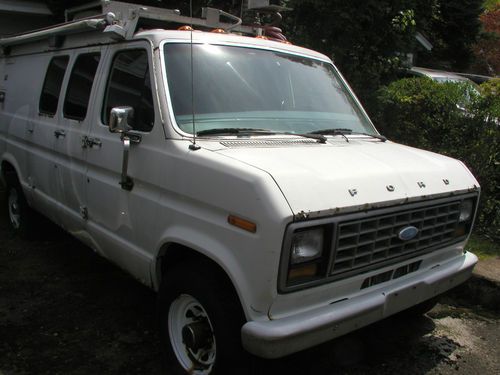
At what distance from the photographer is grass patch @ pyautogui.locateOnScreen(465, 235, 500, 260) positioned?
4.93 meters

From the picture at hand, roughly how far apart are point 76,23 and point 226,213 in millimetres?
2399

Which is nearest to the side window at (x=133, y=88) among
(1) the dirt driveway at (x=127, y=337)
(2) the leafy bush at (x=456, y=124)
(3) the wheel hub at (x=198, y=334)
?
(3) the wheel hub at (x=198, y=334)

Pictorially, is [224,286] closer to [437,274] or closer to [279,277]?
[279,277]

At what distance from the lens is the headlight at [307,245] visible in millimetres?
2357

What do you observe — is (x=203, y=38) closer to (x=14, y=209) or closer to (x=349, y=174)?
(x=349, y=174)

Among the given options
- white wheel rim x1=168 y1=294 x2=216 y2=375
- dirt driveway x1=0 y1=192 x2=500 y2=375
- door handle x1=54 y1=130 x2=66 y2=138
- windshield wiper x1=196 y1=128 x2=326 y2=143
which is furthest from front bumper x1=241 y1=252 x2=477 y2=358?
door handle x1=54 y1=130 x2=66 y2=138

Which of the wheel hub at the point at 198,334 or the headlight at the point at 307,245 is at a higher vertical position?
the headlight at the point at 307,245

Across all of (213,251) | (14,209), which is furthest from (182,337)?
(14,209)

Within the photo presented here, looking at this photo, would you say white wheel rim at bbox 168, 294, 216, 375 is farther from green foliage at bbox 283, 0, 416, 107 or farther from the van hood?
green foliage at bbox 283, 0, 416, 107

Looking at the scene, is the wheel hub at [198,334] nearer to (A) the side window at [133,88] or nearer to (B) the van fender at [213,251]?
(B) the van fender at [213,251]

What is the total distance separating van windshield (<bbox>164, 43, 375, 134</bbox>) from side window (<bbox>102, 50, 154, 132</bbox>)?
20 centimetres

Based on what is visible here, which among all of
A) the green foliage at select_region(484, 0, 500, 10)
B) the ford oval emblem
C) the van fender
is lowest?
the van fender

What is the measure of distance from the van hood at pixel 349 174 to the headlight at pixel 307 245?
0.31 ft

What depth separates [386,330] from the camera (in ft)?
12.6
